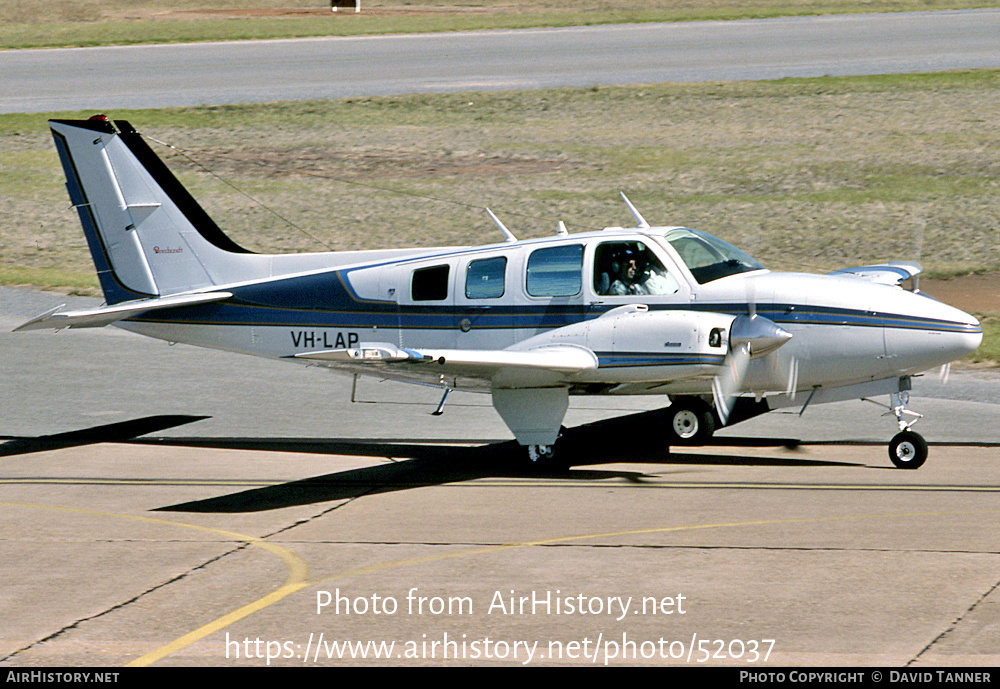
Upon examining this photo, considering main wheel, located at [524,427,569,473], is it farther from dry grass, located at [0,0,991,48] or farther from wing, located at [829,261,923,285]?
dry grass, located at [0,0,991,48]

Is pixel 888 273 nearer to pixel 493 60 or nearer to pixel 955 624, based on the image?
pixel 955 624

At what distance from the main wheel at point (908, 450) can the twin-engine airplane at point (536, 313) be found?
0.02m

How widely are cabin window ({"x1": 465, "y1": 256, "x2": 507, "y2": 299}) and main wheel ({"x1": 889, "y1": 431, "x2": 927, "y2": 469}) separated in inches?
202

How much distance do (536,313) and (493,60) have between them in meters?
34.2

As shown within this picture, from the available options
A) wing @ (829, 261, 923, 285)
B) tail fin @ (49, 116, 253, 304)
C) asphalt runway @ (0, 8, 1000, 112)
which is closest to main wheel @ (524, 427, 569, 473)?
wing @ (829, 261, 923, 285)

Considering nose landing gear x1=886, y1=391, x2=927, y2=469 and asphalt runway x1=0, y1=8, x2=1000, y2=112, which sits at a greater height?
asphalt runway x1=0, y1=8, x2=1000, y2=112

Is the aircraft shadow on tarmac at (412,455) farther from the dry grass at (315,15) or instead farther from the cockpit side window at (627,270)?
the dry grass at (315,15)

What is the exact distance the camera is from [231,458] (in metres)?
15.9

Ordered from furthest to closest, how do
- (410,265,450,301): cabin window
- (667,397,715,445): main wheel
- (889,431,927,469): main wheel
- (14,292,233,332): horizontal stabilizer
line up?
(667,397,715,445): main wheel < (410,265,450,301): cabin window < (14,292,233,332): horizontal stabilizer < (889,431,927,469): main wheel

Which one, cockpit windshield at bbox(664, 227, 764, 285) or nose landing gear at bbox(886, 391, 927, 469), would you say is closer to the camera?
nose landing gear at bbox(886, 391, 927, 469)

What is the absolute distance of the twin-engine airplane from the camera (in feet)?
46.1

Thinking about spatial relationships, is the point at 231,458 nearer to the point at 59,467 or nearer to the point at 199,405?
the point at 59,467
